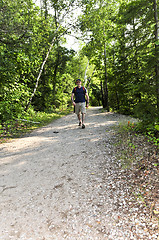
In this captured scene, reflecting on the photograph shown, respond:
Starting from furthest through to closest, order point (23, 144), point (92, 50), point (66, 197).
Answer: point (92, 50) < point (23, 144) < point (66, 197)

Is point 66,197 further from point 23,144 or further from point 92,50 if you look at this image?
point 92,50

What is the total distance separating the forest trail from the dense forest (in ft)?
6.61

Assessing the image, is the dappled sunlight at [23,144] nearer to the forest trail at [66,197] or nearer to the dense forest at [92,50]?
the forest trail at [66,197]

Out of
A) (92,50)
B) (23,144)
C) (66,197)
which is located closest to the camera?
(66,197)

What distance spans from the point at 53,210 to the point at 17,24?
26.8ft

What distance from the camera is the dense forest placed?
5180mm

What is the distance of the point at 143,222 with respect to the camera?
244 centimetres

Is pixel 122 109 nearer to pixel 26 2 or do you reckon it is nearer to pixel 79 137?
pixel 79 137

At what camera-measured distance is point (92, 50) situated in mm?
13250

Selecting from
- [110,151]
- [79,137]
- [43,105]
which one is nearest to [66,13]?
[43,105]

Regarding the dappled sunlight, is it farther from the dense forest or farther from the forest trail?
the dense forest

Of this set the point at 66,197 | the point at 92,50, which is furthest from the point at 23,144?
the point at 92,50

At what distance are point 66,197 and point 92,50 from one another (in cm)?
A: 1269

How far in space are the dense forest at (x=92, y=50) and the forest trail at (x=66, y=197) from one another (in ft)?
6.61
